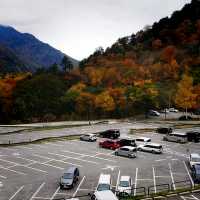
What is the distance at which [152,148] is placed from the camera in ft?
142

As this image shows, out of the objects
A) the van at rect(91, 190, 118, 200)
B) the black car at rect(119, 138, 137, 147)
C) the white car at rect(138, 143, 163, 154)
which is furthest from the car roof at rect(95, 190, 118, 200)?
the black car at rect(119, 138, 137, 147)

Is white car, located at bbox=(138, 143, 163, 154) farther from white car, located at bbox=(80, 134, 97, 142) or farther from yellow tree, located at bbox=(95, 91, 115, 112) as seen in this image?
yellow tree, located at bbox=(95, 91, 115, 112)

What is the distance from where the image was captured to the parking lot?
29406 millimetres

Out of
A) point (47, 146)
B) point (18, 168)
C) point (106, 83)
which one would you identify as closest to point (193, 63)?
point (106, 83)

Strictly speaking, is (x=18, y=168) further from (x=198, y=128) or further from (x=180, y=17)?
(x=180, y=17)

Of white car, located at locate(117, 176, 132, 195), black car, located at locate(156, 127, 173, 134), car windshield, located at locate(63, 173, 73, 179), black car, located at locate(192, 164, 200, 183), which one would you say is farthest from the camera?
black car, located at locate(156, 127, 173, 134)

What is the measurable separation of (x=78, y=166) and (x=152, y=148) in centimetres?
1075

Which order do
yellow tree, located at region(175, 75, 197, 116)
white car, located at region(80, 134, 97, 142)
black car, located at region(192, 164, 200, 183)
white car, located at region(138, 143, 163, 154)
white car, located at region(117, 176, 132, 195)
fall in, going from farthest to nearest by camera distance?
yellow tree, located at region(175, 75, 197, 116) < white car, located at region(80, 134, 97, 142) < white car, located at region(138, 143, 163, 154) < black car, located at region(192, 164, 200, 183) < white car, located at region(117, 176, 132, 195)

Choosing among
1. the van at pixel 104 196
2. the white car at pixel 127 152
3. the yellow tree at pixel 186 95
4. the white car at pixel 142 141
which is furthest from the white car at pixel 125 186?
the yellow tree at pixel 186 95

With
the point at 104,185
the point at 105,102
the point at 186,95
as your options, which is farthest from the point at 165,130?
the point at 104,185

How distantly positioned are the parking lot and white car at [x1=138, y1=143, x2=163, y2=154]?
0.84 meters

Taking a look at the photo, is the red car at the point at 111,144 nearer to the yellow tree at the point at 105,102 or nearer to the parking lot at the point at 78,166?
the parking lot at the point at 78,166

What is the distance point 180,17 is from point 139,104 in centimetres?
8498

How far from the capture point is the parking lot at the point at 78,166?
2941 cm
